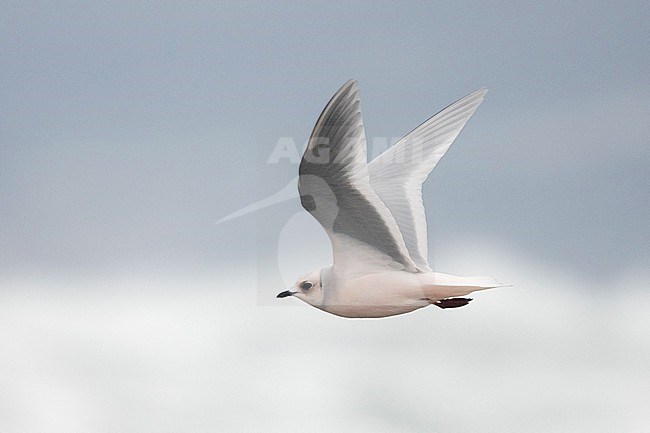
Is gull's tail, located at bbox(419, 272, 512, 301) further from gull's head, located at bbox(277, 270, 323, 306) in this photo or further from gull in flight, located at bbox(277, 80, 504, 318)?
gull's head, located at bbox(277, 270, 323, 306)

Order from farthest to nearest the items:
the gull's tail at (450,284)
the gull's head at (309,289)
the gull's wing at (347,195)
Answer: the gull's head at (309,289) → the gull's tail at (450,284) → the gull's wing at (347,195)

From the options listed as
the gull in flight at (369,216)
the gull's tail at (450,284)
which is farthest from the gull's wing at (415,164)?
the gull's tail at (450,284)

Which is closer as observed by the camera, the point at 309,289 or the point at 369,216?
the point at 369,216

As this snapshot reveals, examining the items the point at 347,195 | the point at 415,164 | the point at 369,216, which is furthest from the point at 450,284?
the point at 415,164

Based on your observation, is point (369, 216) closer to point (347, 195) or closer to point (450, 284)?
point (347, 195)

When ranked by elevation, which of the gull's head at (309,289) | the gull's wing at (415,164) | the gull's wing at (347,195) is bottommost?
the gull's head at (309,289)

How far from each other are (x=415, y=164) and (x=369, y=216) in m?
1.00

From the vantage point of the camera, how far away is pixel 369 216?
4531mm

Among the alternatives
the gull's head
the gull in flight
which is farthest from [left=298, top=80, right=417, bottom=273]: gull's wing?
the gull's head

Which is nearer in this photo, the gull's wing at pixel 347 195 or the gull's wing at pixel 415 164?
the gull's wing at pixel 347 195

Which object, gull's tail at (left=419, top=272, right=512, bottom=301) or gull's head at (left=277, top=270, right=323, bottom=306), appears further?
gull's head at (left=277, top=270, right=323, bottom=306)

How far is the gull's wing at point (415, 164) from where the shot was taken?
17.2 feet

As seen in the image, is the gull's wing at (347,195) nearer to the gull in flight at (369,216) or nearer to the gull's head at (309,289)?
the gull in flight at (369,216)

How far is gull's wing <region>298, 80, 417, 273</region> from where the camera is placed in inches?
161
